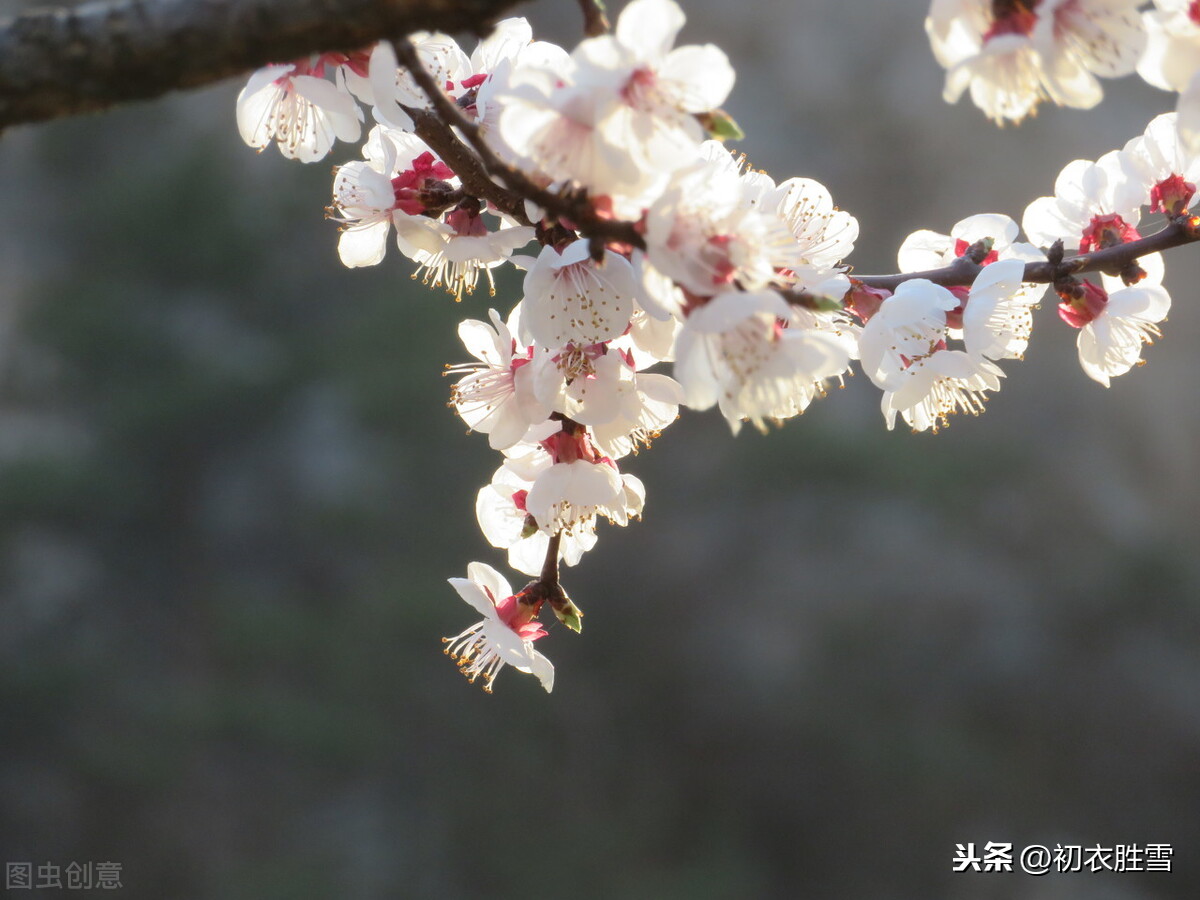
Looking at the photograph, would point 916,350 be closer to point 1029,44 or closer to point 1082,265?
point 1082,265

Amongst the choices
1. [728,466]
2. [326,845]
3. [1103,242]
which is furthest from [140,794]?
[1103,242]

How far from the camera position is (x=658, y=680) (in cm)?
377

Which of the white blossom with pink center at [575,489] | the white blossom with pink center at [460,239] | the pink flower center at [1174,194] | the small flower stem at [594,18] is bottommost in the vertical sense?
the white blossom with pink center at [575,489]

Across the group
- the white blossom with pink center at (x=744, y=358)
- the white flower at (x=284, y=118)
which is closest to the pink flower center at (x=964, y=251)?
the white blossom with pink center at (x=744, y=358)

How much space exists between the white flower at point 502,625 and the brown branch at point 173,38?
1.26 feet

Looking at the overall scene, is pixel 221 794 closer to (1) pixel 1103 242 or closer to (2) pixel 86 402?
(2) pixel 86 402

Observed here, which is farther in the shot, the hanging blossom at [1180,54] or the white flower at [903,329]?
the white flower at [903,329]

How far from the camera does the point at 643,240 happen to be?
45cm

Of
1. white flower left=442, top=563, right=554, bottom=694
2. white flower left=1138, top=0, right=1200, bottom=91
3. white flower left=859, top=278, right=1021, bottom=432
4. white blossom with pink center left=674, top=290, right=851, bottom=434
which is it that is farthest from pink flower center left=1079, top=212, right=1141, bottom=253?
white flower left=442, top=563, right=554, bottom=694

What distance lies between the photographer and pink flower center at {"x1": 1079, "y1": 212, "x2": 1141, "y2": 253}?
0.73 meters

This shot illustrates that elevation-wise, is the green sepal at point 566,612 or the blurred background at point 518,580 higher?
the blurred background at point 518,580

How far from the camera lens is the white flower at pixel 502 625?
0.72 metres

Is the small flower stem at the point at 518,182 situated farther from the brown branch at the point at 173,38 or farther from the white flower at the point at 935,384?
the white flower at the point at 935,384

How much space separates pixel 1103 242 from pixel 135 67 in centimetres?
61
